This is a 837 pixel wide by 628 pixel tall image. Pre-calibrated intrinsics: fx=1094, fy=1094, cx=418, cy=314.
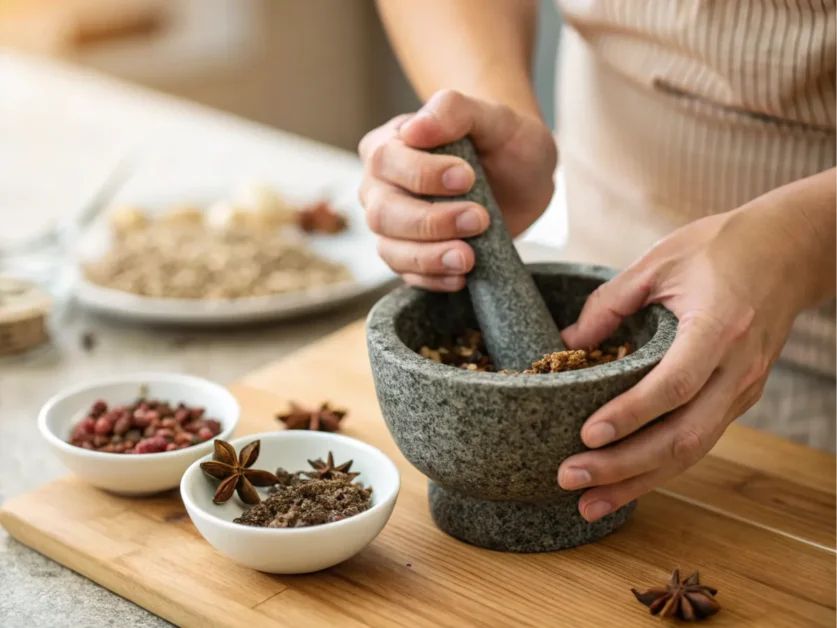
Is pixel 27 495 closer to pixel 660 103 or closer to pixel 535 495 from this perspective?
pixel 535 495

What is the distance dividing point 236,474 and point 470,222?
362mm

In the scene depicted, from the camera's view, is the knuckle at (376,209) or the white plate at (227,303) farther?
the white plate at (227,303)

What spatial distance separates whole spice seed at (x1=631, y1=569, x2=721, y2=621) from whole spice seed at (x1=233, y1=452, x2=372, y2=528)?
280mm

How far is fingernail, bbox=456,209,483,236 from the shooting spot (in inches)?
46.3

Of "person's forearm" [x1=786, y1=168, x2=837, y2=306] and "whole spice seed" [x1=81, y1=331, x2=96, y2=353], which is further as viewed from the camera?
"whole spice seed" [x1=81, y1=331, x2=96, y2=353]

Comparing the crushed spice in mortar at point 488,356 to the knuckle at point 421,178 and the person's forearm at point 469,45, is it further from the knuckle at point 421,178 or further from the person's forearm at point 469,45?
the person's forearm at point 469,45

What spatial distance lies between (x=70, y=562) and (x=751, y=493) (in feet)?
2.41

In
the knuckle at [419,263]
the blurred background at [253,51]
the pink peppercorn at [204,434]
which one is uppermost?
the knuckle at [419,263]

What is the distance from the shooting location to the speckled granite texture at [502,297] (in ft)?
3.80

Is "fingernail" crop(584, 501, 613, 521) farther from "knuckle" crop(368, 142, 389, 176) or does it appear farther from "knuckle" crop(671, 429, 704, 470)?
"knuckle" crop(368, 142, 389, 176)

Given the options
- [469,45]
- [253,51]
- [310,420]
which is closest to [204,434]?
[310,420]

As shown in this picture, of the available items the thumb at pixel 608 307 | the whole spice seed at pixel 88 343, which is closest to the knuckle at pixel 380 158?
the thumb at pixel 608 307

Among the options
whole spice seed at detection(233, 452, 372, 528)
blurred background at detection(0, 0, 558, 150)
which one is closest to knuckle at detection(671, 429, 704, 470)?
whole spice seed at detection(233, 452, 372, 528)

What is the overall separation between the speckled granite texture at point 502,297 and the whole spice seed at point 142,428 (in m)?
0.33
